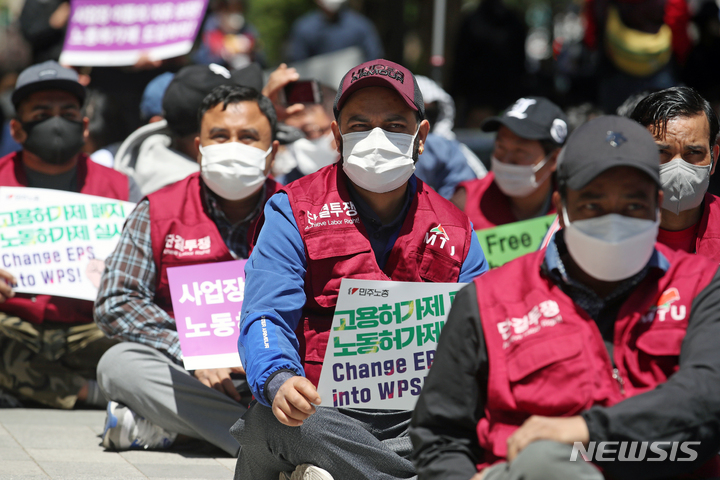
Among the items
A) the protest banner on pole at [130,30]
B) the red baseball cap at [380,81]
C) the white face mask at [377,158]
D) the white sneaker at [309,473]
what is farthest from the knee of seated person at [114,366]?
the protest banner on pole at [130,30]

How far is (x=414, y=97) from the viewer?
3.53 metres

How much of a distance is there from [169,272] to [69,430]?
4.02 feet

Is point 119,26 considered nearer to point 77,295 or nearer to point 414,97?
point 77,295

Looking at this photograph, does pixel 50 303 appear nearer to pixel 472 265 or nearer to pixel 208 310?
pixel 208 310

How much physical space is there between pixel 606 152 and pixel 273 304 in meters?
1.35

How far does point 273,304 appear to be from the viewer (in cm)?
323

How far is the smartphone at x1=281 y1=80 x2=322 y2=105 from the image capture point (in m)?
5.69

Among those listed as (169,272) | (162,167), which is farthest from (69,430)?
(162,167)

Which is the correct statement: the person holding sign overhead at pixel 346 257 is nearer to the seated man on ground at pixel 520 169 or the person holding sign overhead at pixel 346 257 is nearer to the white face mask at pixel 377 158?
the white face mask at pixel 377 158

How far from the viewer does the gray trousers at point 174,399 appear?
438 cm

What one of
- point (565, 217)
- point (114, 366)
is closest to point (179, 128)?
point (114, 366)

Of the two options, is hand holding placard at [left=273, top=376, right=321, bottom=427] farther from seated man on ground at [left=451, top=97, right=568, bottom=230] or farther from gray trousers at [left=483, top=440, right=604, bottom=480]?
seated man on ground at [left=451, top=97, right=568, bottom=230]

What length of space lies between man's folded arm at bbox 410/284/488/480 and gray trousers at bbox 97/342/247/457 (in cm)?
204
